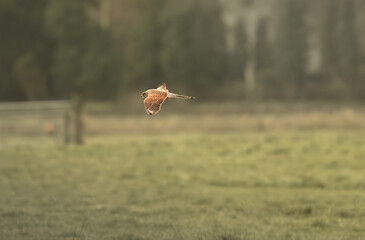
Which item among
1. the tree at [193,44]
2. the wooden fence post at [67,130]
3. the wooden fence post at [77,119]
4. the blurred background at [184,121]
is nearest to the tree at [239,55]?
the blurred background at [184,121]

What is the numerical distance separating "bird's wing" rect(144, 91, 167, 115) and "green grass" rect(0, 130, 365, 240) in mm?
2497

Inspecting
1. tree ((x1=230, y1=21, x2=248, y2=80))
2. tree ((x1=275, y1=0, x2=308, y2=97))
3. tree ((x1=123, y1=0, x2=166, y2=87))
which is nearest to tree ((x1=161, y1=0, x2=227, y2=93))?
tree ((x1=123, y1=0, x2=166, y2=87))

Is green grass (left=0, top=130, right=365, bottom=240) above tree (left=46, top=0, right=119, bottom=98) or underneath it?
underneath

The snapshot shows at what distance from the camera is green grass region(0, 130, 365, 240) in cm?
693

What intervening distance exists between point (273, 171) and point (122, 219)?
569cm

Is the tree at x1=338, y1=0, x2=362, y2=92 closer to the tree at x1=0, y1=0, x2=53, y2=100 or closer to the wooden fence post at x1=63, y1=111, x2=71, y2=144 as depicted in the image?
the tree at x1=0, y1=0, x2=53, y2=100

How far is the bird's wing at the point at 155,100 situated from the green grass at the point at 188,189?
2497 millimetres

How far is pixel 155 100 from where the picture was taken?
420 cm

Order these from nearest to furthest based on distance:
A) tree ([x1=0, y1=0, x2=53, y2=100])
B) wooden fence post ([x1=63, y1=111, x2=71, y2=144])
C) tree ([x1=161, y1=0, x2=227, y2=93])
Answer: wooden fence post ([x1=63, y1=111, x2=71, y2=144]), tree ([x1=161, y1=0, x2=227, y2=93]), tree ([x1=0, y1=0, x2=53, y2=100])

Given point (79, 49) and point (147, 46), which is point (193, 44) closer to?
point (147, 46)

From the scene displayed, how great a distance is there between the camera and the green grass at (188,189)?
693 cm

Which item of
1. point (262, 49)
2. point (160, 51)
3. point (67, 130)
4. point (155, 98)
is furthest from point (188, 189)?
point (262, 49)

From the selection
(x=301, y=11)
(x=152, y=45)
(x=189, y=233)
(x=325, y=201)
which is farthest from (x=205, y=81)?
(x=189, y=233)

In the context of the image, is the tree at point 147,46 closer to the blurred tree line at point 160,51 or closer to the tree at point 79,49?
the blurred tree line at point 160,51
